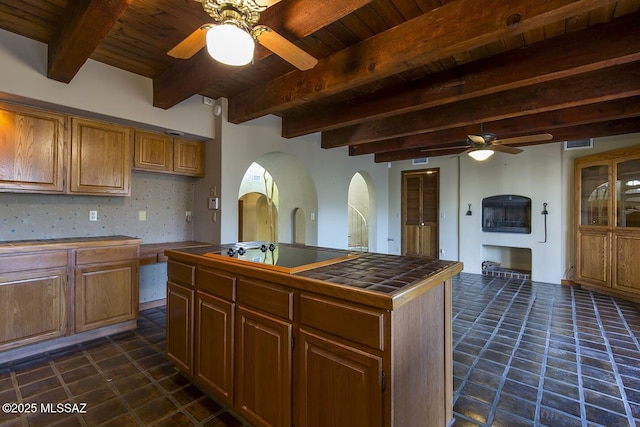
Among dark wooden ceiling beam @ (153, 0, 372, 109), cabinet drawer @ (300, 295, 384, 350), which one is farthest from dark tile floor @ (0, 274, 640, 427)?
dark wooden ceiling beam @ (153, 0, 372, 109)

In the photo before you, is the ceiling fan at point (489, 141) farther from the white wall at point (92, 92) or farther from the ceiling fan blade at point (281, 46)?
the white wall at point (92, 92)

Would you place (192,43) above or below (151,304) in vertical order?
above

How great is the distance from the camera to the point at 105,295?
2945 millimetres

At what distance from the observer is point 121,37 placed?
8.21 feet

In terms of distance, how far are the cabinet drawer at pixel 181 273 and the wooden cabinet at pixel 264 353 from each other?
54cm

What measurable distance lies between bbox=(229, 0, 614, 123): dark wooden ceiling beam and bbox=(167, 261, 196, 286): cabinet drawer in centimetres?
187

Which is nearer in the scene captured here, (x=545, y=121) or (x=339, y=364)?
(x=339, y=364)

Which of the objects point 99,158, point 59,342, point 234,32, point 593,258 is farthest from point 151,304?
point 593,258

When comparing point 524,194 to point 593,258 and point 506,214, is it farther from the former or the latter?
point 593,258

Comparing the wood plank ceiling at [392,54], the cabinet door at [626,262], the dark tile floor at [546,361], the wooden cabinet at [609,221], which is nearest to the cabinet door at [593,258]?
the wooden cabinet at [609,221]

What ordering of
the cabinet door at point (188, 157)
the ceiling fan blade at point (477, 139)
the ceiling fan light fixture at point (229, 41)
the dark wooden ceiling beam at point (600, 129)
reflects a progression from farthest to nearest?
the dark wooden ceiling beam at point (600, 129) < the cabinet door at point (188, 157) < the ceiling fan blade at point (477, 139) < the ceiling fan light fixture at point (229, 41)

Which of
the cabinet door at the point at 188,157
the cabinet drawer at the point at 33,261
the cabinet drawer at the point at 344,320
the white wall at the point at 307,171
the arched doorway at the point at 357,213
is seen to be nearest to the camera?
the cabinet drawer at the point at 344,320

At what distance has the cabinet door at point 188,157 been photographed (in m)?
3.77

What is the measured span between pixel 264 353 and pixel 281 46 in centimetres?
177
